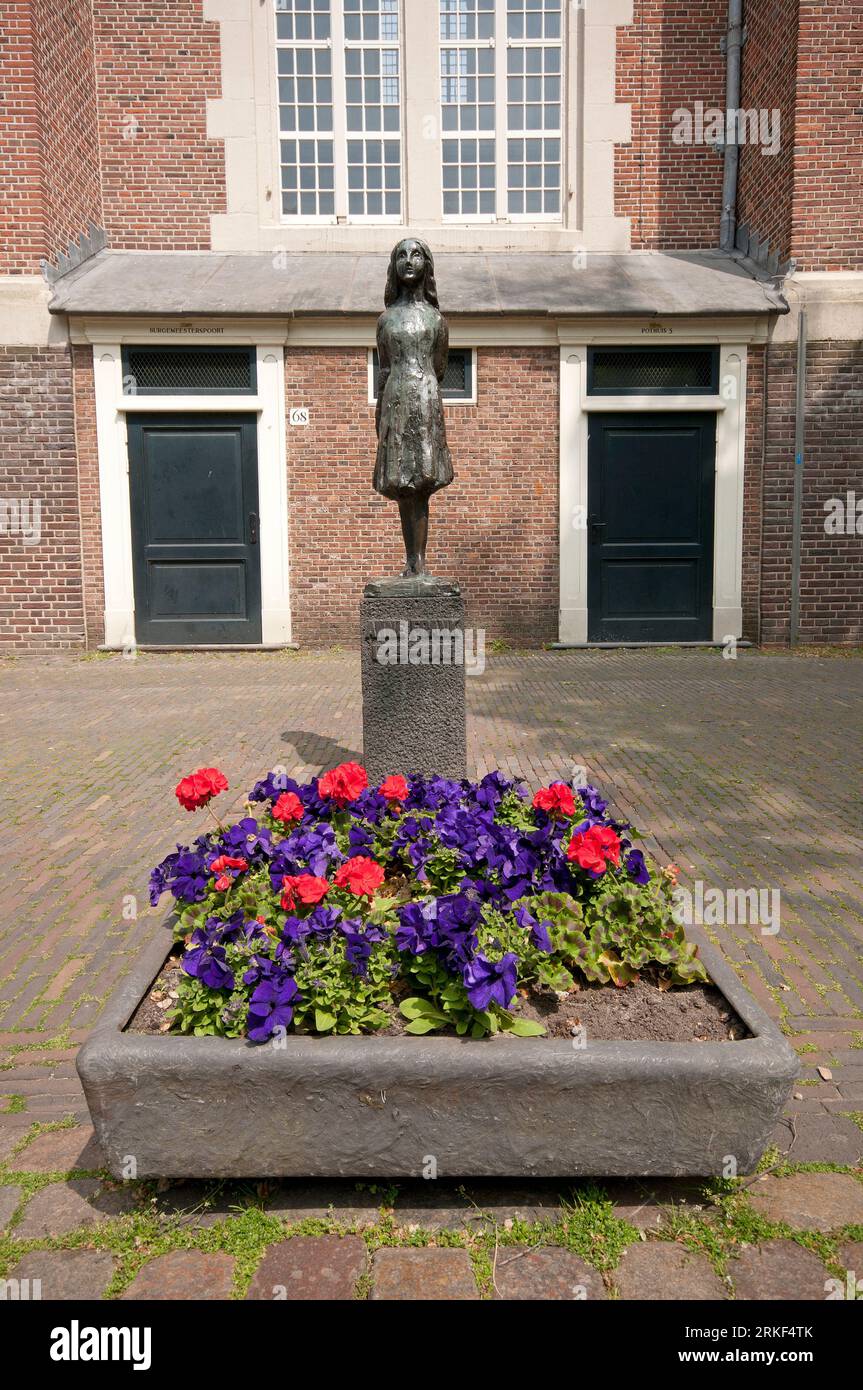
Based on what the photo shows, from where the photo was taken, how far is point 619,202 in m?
13.4

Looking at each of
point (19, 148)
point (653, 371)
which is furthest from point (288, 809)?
point (19, 148)

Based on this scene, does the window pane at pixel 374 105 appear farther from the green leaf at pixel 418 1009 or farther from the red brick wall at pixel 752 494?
the green leaf at pixel 418 1009

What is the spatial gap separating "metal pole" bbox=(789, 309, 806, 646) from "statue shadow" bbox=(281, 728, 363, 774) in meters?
7.76

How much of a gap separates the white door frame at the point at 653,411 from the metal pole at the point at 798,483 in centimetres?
67

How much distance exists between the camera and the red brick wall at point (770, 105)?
1182 centimetres

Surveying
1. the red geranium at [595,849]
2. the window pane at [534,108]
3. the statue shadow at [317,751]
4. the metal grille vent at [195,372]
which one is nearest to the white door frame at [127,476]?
the metal grille vent at [195,372]

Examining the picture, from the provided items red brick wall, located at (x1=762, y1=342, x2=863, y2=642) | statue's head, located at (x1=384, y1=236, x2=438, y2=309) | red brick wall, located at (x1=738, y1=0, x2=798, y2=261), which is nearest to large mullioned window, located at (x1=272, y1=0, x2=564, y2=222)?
red brick wall, located at (x1=738, y1=0, x2=798, y2=261)

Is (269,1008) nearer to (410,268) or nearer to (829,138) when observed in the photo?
(410,268)

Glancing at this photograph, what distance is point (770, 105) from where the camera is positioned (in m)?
12.5

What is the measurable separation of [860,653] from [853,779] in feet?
22.1

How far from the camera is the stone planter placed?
7.59 feet

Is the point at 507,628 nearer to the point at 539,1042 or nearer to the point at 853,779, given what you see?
the point at 853,779

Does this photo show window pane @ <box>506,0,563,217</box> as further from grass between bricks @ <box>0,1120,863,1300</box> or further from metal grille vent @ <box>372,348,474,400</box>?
grass between bricks @ <box>0,1120,863,1300</box>

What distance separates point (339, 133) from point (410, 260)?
967 centimetres
